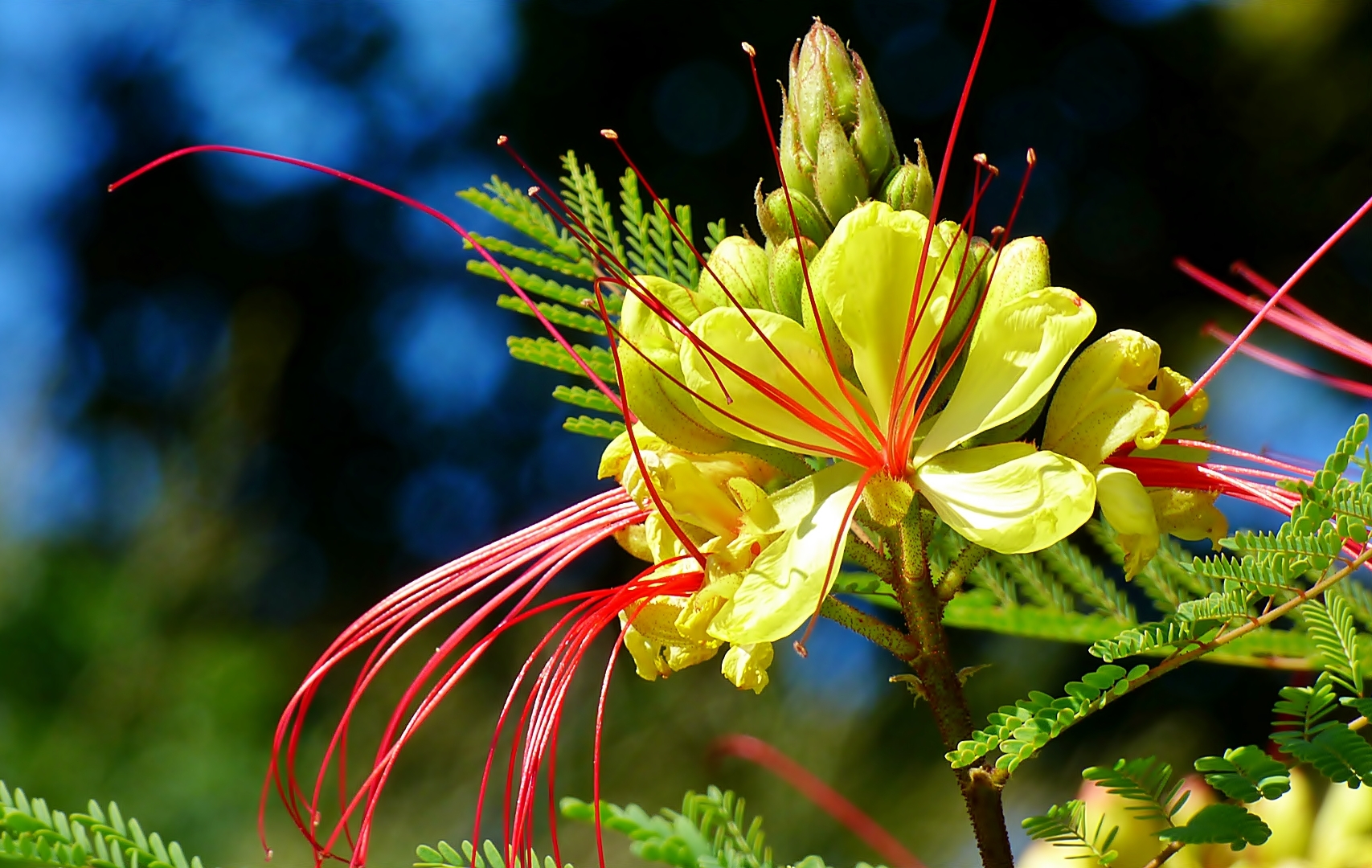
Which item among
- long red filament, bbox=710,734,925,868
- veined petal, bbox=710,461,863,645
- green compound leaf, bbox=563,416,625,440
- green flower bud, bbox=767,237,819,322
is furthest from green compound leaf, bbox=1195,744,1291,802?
long red filament, bbox=710,734,925,868

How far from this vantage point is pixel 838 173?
0.67 m

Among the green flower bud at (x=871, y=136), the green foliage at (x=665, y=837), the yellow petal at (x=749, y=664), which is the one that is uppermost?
the green flower bud at (x=871, y=136)

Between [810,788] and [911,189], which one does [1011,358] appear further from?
[810,788]

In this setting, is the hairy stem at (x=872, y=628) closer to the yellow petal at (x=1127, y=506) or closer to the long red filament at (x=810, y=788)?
the yellow petal at (x=1127, y=506)

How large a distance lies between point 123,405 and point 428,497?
114 cm

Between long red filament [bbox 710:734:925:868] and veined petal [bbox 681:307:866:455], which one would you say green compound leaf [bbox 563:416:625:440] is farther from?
long red filament [bbox 710:734:925:868]

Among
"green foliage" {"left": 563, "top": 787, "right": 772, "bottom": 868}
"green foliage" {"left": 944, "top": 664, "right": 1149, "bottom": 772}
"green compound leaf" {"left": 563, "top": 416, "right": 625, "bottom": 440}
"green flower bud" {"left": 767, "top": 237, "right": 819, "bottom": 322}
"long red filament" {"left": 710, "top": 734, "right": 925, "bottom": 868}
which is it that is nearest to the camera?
"green foliage" {"left": 563, "top": 787, "right": 772, "bottom": 868}

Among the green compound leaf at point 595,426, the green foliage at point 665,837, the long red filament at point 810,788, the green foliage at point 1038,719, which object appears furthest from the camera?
the long red filament at point 810,788

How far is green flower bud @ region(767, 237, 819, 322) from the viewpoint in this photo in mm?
653

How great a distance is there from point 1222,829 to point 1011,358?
26 cm

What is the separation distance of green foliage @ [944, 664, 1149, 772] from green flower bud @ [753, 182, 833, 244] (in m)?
0.30

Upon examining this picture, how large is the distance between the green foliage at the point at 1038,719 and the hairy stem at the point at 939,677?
0.04m

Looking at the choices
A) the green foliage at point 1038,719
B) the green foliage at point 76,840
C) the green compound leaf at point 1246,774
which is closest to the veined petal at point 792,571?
the green foliage at point 1038,719

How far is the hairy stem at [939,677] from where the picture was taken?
1.94 ft
